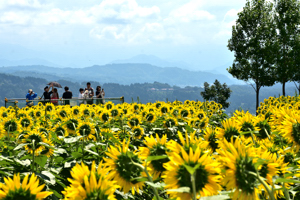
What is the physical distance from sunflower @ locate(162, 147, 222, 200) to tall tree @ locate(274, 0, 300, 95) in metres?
40.3

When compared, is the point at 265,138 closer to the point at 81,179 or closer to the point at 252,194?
the point at 252,194

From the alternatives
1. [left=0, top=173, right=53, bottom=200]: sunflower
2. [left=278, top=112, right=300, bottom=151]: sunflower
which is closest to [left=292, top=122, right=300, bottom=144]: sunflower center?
[left=278, top=112, right=300, bottom=151]: sunflower

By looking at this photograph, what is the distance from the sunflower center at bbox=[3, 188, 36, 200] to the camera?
1.28 metres

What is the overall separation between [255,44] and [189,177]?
43.9 m

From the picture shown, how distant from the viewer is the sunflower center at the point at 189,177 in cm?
134

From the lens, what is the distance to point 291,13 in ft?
128

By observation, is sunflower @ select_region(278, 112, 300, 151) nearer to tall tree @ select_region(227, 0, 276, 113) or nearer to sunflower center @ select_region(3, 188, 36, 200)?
sunflower center @ select_region(3, 188, 36, 200)

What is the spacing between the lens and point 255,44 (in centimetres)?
4250

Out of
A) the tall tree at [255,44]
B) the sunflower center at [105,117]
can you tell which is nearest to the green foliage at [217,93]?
the tall tree at [255,44]

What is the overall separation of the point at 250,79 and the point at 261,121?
142 ft

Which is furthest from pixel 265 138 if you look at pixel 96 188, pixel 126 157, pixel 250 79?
pixel 250 79

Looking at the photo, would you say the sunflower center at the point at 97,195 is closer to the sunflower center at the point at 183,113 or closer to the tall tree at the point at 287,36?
the sunflower center at the point at 183,113

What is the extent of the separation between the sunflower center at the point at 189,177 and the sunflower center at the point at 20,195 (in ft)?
1.90

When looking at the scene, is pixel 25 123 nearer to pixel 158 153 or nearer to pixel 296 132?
pixel 158 153
